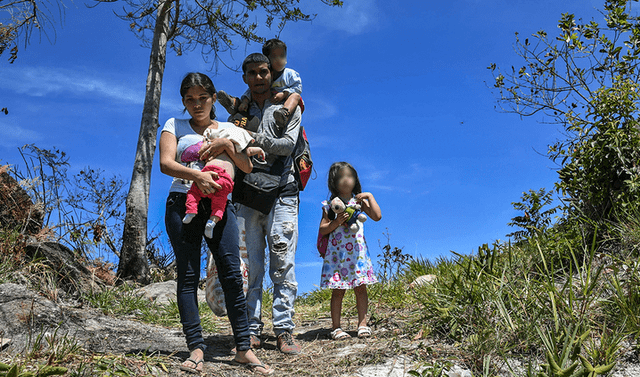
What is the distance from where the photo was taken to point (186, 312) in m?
3.15

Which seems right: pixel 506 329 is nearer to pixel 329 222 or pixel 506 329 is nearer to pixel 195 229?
pixel 329 222

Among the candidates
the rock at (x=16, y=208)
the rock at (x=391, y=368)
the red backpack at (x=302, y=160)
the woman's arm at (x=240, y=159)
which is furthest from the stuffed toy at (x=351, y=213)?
the rock at (x=16, y=208)

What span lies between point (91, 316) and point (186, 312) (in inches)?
89.1

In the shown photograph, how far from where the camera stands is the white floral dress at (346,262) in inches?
163

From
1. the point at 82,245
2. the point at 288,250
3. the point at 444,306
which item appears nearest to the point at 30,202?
the point at 82,245

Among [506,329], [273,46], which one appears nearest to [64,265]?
[273,46]

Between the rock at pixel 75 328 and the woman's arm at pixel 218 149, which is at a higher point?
the woman's arm at pixel 218 149

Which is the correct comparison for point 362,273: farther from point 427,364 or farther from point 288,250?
point 427,364

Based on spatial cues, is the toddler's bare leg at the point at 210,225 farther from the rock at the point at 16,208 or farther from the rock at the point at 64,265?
the rock at the point at 16,208

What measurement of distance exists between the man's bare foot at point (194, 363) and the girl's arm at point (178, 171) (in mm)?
1089

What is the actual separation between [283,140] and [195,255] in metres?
1.28

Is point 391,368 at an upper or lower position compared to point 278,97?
lower

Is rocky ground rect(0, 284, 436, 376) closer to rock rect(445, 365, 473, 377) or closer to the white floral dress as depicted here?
rock rect(445, 365, 473, 377)

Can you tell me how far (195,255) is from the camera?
10.4ft
